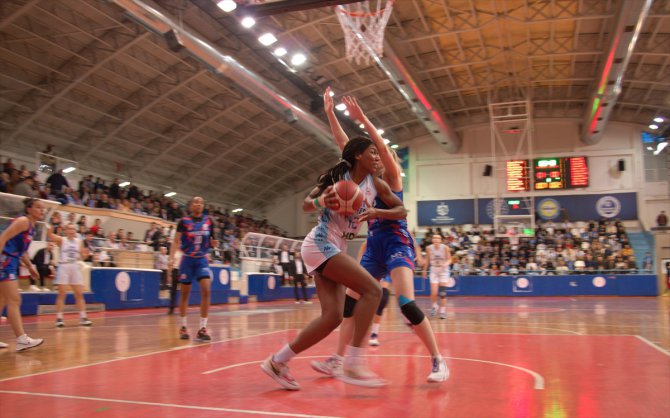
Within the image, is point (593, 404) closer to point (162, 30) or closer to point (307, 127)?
point (162, 30)

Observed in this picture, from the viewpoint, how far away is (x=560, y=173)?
116 ft

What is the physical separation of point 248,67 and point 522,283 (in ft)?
59.2

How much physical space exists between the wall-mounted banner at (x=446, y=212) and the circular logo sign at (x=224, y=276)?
21.8 meters

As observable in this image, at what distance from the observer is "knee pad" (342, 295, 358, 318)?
197 inches

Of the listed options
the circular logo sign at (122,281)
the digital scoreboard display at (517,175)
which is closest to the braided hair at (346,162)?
the circular logo sign at (122,281)

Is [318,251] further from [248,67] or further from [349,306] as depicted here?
[248,67]

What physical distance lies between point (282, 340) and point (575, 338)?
4335 millimetres

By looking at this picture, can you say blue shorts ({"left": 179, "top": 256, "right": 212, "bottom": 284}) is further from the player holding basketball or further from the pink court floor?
the player holding basketball

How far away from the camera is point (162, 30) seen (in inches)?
713

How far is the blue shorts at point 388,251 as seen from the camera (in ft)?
A: 16.7

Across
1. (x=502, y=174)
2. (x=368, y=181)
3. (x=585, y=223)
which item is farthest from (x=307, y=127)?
(x=368, y=181)

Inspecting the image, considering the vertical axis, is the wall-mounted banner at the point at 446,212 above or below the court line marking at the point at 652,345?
→ above

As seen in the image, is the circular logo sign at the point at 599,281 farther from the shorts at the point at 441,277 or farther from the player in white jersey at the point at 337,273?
the player in white jersey at the point at 337,273

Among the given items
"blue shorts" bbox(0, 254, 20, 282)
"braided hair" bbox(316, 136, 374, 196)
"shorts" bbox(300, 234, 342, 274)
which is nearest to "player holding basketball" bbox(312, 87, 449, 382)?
"braided hair" bbox(316, 136, 374, 196)
